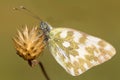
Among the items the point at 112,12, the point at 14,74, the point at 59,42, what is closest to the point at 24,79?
the point at 14,74

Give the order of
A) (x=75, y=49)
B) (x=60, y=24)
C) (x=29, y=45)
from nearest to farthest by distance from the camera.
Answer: (x=29, y=45)
(x=75, y=49)
(x=60, y=24)

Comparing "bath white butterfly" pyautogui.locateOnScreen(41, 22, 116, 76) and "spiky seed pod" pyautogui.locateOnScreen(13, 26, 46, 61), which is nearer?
"spiky seed pod" pyautogui.locateOnScreen(13, 26, 46, 61)

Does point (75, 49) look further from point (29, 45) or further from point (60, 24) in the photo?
point (60, 24)

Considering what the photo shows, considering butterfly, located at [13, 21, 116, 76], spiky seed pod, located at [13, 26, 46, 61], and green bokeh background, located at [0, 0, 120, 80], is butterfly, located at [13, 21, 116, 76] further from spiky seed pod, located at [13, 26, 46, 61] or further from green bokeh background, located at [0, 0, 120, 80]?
green bokeh background, located at [0, 0, 120, 80]

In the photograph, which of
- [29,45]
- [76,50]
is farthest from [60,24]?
[29,45]

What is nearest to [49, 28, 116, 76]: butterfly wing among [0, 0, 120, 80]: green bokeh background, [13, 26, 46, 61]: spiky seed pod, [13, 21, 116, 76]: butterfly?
[13, 21, 116, 76]: butterfly

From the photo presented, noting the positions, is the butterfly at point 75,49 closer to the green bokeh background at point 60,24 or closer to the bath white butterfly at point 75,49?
the bath white butterfly at point 75,49

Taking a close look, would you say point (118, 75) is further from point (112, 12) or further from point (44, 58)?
point (112, 12)
